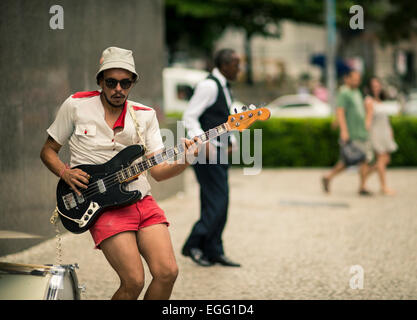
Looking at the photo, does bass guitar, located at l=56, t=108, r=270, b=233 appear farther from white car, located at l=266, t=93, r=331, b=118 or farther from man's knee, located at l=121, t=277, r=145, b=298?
white car, located at l=266, t=93, r=331, b=118

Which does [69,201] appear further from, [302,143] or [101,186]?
[302,143]

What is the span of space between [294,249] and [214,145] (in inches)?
68.5

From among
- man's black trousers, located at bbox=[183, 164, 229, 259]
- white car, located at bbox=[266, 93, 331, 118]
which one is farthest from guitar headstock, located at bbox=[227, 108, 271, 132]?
white car, located at bbox=[266, 93, 331, 118]

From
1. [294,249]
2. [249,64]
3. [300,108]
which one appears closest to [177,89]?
[300,108]

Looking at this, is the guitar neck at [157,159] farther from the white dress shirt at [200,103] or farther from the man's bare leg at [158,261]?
the white dress shirt at [200,103]

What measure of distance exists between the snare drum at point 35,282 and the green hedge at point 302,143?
11.4 metres

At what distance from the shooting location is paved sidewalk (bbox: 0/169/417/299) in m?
5.52

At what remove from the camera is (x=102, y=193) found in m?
3.70

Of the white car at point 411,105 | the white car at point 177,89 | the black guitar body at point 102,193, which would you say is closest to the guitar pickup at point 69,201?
the black guitar body at point 102,193

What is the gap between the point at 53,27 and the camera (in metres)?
6.23

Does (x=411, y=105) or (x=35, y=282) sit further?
(x=411, y=105)

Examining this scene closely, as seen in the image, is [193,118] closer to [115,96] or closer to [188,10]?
[115,96]

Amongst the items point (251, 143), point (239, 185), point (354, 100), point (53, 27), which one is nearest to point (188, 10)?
point (251, 143)
